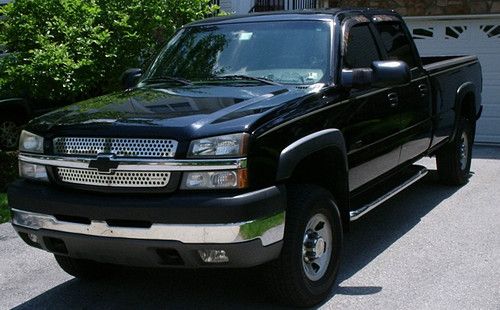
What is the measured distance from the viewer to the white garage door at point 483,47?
Answer: 40.8 ft

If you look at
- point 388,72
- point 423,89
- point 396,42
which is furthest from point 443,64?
point 388,72

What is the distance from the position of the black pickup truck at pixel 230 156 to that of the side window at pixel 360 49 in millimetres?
12

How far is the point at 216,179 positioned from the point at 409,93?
9.67 ft

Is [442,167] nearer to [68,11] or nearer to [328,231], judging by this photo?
[328,231]

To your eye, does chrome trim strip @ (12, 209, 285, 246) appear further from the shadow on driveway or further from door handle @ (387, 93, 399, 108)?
door handle @ (387, 93, 399, 108)

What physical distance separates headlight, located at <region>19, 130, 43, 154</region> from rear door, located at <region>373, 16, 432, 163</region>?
304 cm

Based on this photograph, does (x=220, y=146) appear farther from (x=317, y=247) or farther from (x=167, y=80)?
(x=167, y=80)

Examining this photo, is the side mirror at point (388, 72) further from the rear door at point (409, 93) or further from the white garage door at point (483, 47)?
the white garage door at point (483, 47)

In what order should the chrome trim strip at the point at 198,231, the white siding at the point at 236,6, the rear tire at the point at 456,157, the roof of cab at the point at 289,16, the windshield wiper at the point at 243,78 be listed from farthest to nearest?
the white siding at the point at 236,6, the rear tire at the point at 456,157, the roof of cab at the point at 289,16, the windshield wiper at the point at 243,78, the chrome trim strip at the point at 198,231

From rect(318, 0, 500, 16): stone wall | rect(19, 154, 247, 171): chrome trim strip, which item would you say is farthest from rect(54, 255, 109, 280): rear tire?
rect(318, 0, 500, 16): stone wall

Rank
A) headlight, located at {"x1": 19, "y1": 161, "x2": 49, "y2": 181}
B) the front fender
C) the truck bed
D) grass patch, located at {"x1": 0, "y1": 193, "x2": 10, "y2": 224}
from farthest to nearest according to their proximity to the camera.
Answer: grass patch, located at {"x1": 0, "y1": 193, "x2": 10, "y2": 224} < the truck bed < headlight, located at {"x1": 19, "y1": 161, "x2": 49, "y2": 181} < the front fender

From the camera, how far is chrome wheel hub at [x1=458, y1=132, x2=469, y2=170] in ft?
25.9

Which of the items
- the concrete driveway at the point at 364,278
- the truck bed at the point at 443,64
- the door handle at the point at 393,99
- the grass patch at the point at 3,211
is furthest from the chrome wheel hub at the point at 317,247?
the grass patch at the point at 3,211

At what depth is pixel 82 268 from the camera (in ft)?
16.2
